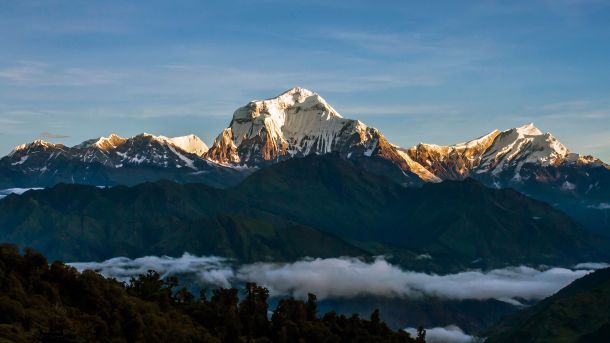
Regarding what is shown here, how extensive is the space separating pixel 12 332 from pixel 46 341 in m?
7.04

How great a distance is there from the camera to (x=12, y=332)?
643ft

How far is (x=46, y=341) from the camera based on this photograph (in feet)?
652
